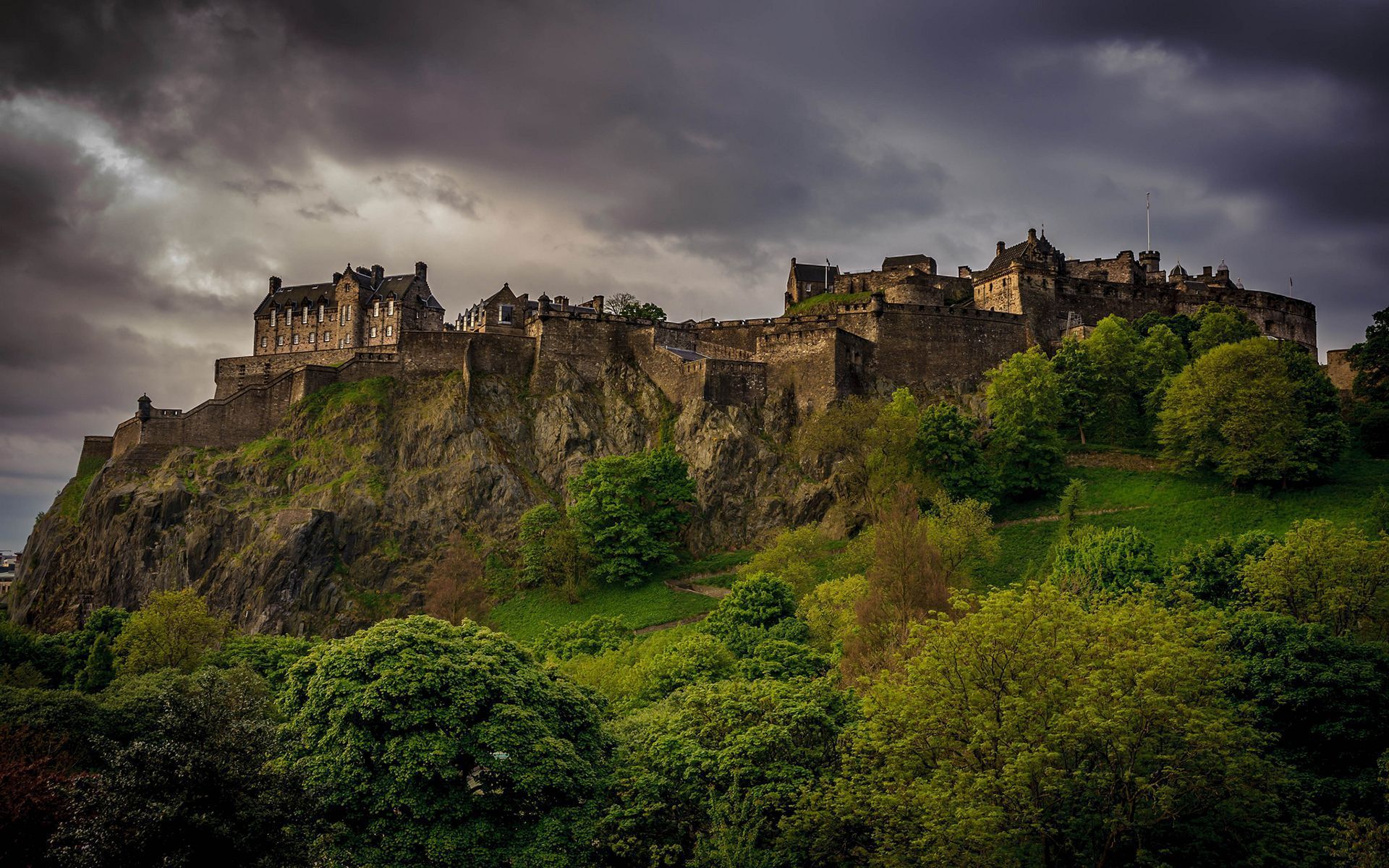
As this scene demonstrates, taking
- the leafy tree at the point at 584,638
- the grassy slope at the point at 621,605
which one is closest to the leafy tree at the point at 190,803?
the leafy tree at the point at 584,638

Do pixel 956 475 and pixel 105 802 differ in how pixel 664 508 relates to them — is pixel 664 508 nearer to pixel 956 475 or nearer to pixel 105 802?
pixel 956 475

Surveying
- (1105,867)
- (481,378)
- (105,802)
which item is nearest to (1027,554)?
(1105,867)

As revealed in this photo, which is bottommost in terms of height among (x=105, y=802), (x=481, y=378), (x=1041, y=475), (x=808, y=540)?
(x=105, y=802)

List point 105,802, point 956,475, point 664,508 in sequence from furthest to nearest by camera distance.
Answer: point 664,508 → point 956,475 → point 105,802

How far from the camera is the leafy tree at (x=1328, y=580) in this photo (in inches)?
1426

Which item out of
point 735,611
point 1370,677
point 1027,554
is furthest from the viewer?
point 1027,554

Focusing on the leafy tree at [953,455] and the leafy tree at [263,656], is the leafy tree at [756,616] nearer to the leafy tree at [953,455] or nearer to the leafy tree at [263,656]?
the leafy tree at [953,455]

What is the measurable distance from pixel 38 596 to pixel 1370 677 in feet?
233

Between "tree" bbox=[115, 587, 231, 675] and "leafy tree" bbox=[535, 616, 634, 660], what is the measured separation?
49.5ft

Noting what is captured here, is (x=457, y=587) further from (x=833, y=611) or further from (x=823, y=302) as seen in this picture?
(x=823, y=302)

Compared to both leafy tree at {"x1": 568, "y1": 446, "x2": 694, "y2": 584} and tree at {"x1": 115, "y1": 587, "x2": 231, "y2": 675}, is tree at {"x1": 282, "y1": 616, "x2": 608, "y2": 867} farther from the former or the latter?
leafy tree at {"x1": 568, "y1": 446, "x2": 694, "y2": 584}

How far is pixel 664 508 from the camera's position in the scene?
67000 millimetres

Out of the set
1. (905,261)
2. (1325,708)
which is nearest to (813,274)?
(905,261)

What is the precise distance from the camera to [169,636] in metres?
51.8
